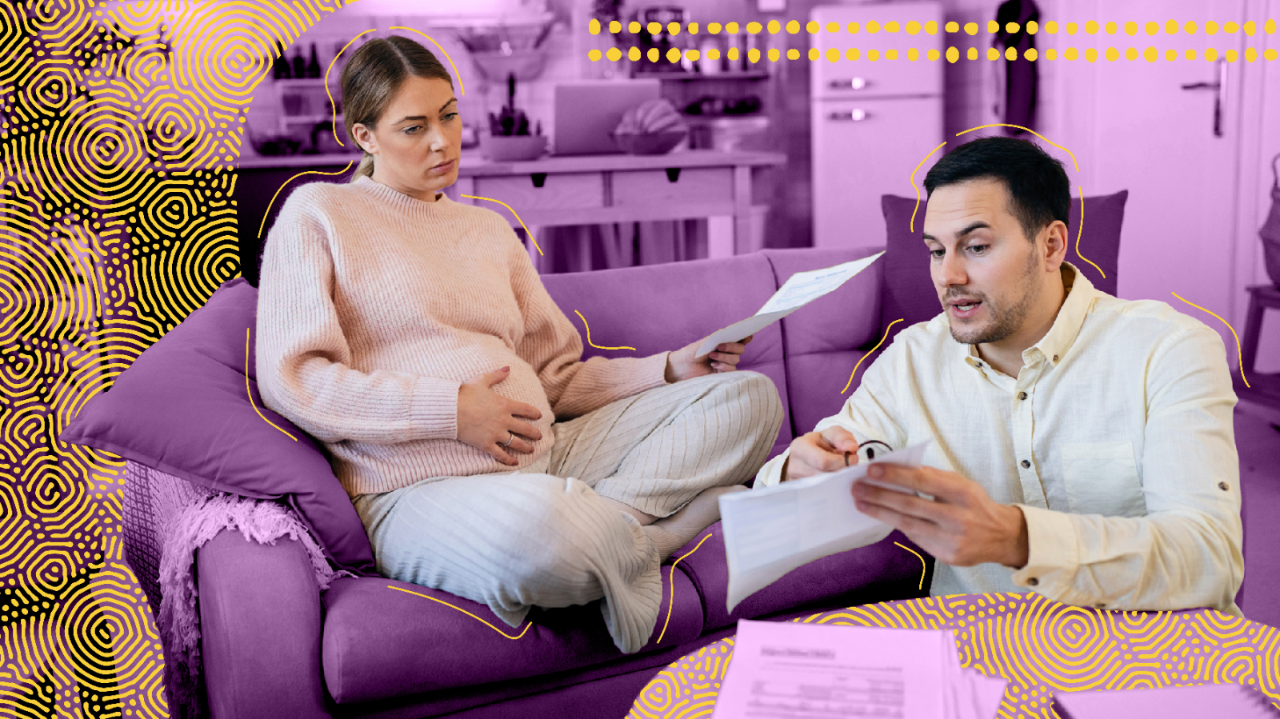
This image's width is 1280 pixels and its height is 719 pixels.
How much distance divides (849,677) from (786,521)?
132 millimetres

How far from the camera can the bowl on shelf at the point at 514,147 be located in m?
3.36

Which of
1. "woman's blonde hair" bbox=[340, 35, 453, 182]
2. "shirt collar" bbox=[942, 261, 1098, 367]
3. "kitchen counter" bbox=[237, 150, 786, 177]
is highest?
"woman's blonde hair" bbox=[340, 35, 453, 182]

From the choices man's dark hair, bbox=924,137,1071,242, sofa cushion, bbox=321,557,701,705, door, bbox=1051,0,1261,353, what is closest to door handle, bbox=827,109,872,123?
door, bbox=1051,0,1261,353

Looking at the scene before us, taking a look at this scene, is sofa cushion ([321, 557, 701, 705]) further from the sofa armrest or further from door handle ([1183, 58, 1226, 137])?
door handle ([1183, 58, 1226, 137])

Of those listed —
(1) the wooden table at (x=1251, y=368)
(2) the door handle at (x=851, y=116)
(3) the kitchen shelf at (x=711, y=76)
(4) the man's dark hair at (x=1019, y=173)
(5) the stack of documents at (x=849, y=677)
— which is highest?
(3) the kitchen shelf at (x=711, y=76)

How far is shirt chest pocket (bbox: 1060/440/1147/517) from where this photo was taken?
1.12 meters

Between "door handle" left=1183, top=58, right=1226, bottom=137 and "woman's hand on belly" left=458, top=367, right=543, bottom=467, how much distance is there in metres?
3.45

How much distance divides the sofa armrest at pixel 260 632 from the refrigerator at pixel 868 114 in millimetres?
4282

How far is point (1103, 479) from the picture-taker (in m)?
1.15

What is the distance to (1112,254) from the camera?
194 centimetres

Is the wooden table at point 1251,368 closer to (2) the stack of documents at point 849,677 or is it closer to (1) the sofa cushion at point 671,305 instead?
(1) the sofa cushion at point 671,305

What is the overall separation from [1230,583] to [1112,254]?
1.15 meters

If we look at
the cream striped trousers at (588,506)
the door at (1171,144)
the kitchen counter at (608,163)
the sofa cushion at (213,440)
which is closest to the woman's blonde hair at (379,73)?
the sofa cushion at (213,440)

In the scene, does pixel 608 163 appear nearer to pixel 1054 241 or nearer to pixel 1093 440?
pixel 1054 241
